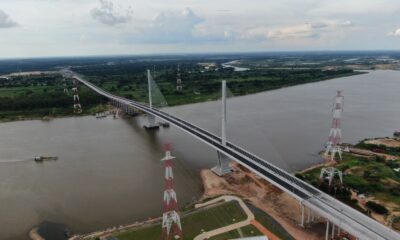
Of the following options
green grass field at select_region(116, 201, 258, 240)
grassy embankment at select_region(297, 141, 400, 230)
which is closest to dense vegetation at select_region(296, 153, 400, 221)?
grassy embankment at select_region(297, 141, 400, 230)

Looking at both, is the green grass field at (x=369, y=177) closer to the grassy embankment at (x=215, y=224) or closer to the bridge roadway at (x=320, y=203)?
the bridge roadway at (x=320, y=203)

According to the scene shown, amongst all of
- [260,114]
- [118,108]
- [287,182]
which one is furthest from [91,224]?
[118,108]

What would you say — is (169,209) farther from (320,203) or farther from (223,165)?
(223,165)

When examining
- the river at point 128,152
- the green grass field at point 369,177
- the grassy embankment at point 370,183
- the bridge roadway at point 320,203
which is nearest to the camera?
the bridge roadway at point 320,203

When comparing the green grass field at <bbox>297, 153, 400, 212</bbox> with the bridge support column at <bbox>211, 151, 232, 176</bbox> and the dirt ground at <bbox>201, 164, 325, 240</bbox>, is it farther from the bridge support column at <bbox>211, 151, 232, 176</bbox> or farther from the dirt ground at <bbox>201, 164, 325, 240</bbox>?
the bridge support column at <bbox>211, 151, 232, 176</bbox>

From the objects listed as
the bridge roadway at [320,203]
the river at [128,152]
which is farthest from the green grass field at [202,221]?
the bridge roadway at [320,203]

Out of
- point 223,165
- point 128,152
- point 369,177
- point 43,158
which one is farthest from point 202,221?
point 43,158

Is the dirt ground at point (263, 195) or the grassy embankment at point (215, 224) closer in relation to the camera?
the grassy embankment at point (215, 224)
